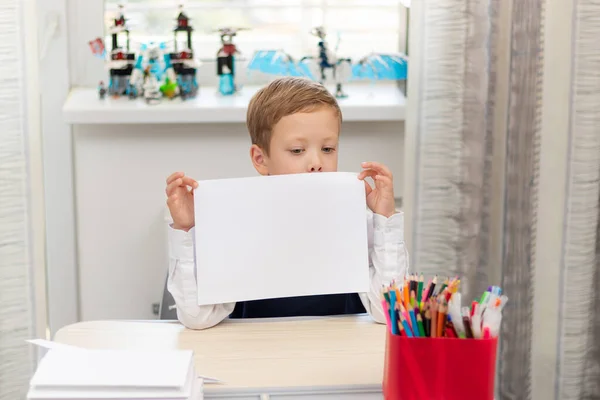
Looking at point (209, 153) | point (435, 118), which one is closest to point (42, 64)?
point (209, 153)

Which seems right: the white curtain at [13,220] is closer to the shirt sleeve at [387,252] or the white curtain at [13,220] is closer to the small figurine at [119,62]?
the small figurine at [119,62]

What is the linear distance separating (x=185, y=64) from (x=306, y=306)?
818 millimetres

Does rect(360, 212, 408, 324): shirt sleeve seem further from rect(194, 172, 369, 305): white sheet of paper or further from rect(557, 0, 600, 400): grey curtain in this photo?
rect(557, 0, 600, 400): grey curtain

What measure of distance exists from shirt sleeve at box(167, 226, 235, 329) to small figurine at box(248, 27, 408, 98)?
919mm

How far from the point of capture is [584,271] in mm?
1854

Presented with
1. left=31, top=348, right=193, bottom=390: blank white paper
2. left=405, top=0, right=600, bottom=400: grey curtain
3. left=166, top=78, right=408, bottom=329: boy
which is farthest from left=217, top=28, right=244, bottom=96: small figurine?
left=31, top=348, right=193, bottom=390: blank white paper

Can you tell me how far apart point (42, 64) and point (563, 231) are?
50.2 inches

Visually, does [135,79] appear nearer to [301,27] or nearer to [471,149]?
[301,27]

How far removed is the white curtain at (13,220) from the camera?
1.81m

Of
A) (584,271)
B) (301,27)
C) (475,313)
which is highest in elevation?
(301,27)

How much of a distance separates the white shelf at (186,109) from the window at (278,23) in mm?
154

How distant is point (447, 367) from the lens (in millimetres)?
936

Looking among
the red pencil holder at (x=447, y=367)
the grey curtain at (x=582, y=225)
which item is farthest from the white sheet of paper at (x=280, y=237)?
the grey curtain at (x=582, y=225)

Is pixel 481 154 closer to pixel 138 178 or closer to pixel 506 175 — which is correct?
pixel 506 175
